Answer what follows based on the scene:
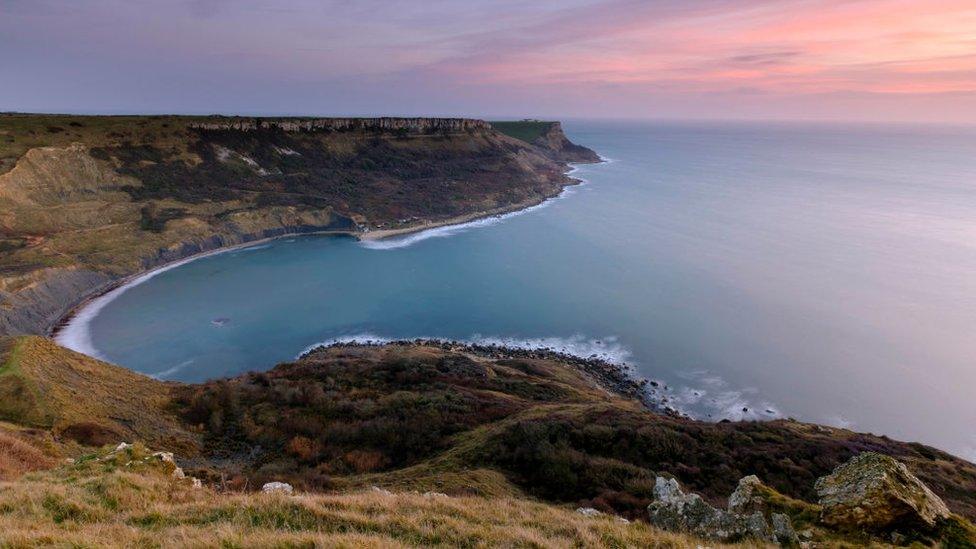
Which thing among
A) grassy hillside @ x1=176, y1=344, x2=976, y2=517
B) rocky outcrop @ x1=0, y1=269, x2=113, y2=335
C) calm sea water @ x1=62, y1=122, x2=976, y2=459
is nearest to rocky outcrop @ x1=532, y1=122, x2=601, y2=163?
calm sea water @ x1=62, y1=122, x2=976, y2=459

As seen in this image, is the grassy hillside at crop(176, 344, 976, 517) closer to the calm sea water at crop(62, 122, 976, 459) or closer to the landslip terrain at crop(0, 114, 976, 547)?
the landslip terrain at crop(0, 114, 976, 547)

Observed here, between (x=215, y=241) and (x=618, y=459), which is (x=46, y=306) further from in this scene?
(x=618, y=459)

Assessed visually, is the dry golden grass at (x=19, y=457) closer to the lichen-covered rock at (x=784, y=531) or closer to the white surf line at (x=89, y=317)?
the lichen-covered rock at (x=784, y=531)

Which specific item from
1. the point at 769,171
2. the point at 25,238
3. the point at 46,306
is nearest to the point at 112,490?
the point at 46,306

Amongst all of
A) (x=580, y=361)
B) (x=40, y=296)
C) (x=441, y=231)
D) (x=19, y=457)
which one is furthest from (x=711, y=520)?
(x=441, y=231)

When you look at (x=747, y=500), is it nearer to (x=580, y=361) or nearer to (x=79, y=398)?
(x=79, y=398)
